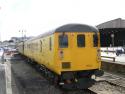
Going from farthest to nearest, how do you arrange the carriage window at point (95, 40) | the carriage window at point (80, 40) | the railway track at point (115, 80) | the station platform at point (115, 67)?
the station platform at point (115, 67) → the railway track at point (115, 80) → the carriage window at point (95, 40) → the carriage window at point (80, 40)

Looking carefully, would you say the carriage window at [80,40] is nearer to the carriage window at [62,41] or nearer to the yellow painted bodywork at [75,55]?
the yellow painted bodywork at [75,55]

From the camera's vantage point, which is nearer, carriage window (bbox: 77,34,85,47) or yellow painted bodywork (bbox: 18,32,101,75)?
yellow painted bodywork (bbox: 18,32,101,75)

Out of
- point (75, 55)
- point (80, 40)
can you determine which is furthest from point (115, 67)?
point (75, 55)

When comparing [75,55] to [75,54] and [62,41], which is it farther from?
[62,41]

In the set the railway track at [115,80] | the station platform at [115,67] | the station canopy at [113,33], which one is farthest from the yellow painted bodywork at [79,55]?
the station canopy at [113,33]

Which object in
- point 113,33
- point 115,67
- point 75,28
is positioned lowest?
point 115,67

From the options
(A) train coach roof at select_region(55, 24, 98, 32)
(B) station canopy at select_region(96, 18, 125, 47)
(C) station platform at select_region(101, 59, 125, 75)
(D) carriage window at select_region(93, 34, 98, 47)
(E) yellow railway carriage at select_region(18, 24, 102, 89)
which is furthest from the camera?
(B) station canopy at select_region(96, 18, 125, 47)

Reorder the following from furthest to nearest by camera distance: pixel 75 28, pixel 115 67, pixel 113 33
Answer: pixel 113 33 → pixel 115 67 → pixel 75 28

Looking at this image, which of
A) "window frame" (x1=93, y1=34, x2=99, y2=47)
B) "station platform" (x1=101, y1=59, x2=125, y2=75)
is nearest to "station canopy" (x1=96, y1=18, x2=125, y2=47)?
"station platform" (x1=101, y1=59, x2=125, y2=75)

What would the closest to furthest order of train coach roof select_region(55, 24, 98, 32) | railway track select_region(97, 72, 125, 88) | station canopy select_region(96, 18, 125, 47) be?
train coach roof select_region(55, 24, 98, 32) < railway track select_region(97, 72, 125, 88) < station canopy select_region(96, 18, 125, 47)

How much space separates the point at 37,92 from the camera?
41.7ft

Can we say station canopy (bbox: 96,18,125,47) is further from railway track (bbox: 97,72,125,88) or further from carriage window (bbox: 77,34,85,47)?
carriage window (bbox: 77,34,85,47)

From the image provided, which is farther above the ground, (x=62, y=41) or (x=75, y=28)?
(x=75, y=28)

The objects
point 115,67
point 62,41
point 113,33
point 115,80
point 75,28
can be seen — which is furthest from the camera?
point 113,33
